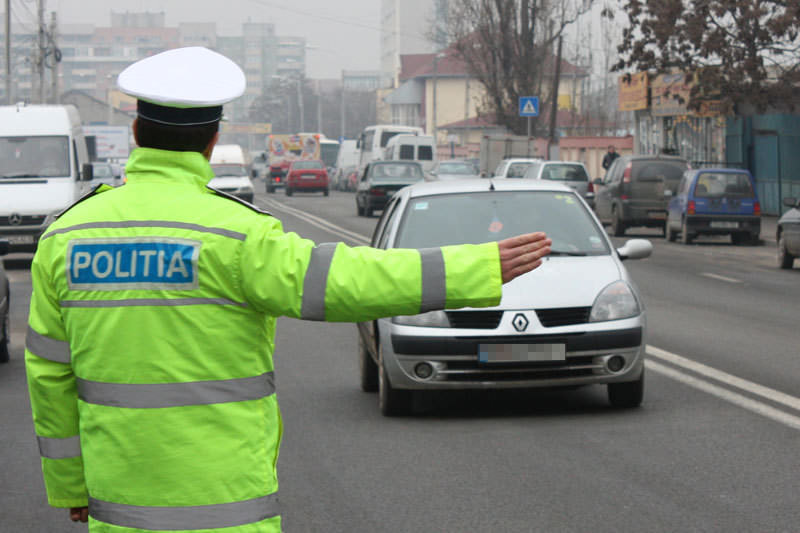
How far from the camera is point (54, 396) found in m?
3.01

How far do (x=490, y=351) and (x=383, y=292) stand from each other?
536 centimetres

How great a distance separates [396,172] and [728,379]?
30.2 meters

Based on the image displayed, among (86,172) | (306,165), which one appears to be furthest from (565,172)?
(306,165)

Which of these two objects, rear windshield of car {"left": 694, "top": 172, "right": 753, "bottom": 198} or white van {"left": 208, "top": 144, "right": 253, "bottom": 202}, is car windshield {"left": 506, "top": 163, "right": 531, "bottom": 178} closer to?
white van {"left": 208, "top": 144, "right": 253, "bottom": 202}

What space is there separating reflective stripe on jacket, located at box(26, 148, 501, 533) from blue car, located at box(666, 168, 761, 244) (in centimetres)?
2540

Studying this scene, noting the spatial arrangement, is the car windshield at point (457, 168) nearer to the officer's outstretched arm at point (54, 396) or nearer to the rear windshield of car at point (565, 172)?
the rear windshield of car at point (565, 172)

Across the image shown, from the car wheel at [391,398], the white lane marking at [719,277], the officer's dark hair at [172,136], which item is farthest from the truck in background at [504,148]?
the officer's dark hair at [172,136]

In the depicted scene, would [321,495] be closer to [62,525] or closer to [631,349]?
[62,525]

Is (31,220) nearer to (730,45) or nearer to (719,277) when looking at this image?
(719,277)

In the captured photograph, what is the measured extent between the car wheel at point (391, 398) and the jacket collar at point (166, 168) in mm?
5449

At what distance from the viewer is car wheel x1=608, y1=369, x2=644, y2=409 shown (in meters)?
8.51

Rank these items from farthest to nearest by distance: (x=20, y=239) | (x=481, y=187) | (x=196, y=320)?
(x=20, y=239)
(x=481, y=187)
(x=196, y=320)

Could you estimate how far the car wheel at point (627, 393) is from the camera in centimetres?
851

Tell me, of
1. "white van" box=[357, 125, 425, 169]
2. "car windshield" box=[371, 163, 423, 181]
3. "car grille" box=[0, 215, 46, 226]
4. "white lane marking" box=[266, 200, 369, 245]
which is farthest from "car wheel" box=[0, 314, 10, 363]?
"white van" box=[357, 125, 425, 169]
